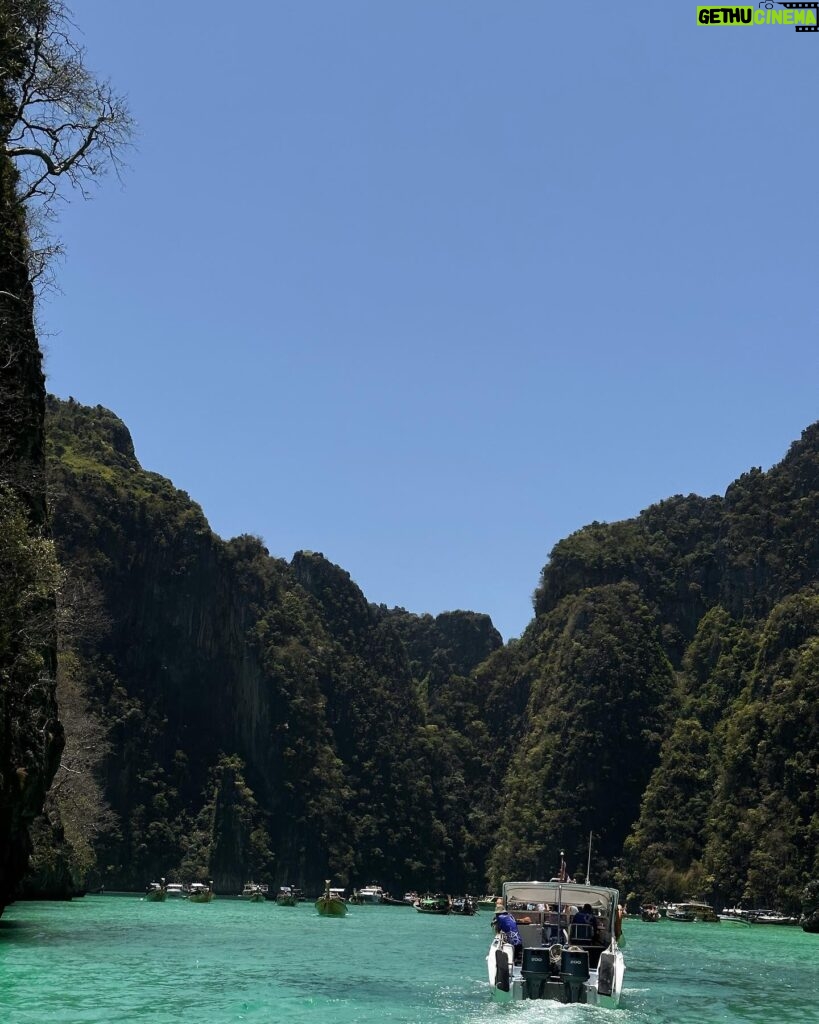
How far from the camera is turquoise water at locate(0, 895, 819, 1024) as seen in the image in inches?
1013

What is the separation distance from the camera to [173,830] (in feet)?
466

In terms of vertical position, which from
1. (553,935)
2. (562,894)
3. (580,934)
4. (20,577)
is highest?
(20,577)

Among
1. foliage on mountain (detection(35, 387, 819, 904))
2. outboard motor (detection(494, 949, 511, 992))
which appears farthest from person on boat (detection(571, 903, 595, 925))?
foliage on mountain (detection(35, 387, 819, 904))

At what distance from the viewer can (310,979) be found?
34.2 meters

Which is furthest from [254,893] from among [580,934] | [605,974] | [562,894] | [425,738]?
[605,974]

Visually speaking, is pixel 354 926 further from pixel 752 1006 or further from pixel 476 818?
pixel 476 818

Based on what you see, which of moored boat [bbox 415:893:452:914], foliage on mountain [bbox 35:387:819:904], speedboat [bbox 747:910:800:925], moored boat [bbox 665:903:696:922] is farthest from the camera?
foliage on mountain [bbox 35:387:819:904]

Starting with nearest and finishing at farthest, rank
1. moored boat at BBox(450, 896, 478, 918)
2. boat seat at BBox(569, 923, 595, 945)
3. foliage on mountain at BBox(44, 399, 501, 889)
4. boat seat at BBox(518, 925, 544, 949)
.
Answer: boat seat at BBox(569, 923, 595, 945) → boat seat at BBox(518, 925, 544, 949) → moored boat at BBox(450, 896, 478, 918) → foliage on mountain at BBox(44, 399, 501, 889)

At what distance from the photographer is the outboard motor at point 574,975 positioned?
26484 millimetres

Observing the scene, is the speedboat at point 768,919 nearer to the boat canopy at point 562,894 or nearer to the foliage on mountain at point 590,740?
the foliage on mountain at point 590,740

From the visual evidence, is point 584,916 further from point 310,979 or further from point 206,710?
point 206,710

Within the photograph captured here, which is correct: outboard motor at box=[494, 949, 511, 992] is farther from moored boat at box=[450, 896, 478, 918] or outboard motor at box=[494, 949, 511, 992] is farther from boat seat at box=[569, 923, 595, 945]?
moored boat at box=[450, 896, 478, 918]

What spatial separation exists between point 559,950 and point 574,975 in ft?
5.55

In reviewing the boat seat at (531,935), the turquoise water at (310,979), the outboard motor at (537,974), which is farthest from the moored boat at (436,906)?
the outboard motor at (537,974)
